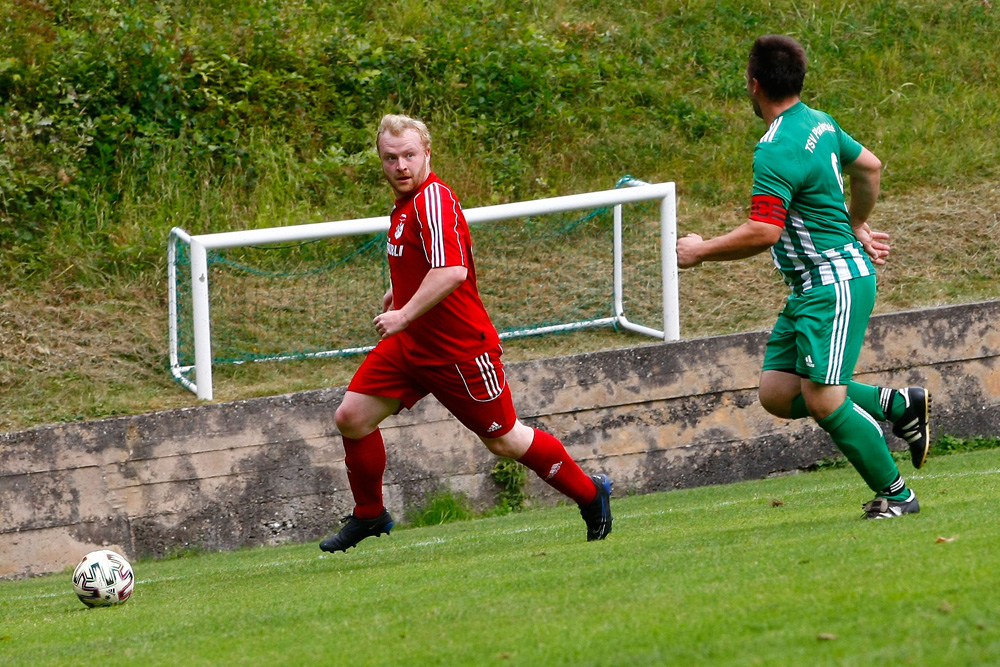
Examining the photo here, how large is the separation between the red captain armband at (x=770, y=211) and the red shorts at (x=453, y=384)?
4.55 ft

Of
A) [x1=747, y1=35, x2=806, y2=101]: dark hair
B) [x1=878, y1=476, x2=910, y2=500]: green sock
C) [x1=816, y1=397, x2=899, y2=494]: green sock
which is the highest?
[x1=747, y1=35, x2=806, y2=101]: dark hair

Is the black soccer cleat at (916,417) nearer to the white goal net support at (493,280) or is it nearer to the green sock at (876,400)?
the green sock at (876,400)

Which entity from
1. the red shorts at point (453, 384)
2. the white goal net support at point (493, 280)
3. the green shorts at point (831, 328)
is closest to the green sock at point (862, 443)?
the green shorts at point (831, 328)

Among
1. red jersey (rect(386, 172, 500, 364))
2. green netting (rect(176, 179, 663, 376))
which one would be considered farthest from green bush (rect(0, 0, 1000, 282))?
red jersey (rect(386, 172, 500, 364))

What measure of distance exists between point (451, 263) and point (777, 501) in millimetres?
2709

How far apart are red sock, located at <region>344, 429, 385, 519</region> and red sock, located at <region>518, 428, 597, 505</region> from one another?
718 millimetres

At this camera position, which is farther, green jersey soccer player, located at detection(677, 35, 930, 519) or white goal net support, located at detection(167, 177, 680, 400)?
white goal net support, located at detection(167, 177, 680, 400)

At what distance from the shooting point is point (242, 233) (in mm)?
8695

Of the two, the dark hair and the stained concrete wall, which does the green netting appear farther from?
the dark hair

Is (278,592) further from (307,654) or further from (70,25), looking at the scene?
(70,25)

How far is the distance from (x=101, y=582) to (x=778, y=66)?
365cm

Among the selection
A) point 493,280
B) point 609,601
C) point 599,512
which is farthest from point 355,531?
point 493,280

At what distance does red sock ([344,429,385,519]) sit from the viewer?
604 cm

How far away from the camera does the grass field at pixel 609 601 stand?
129 inches
